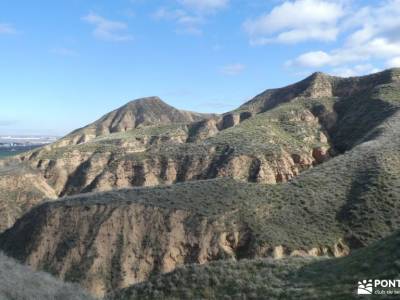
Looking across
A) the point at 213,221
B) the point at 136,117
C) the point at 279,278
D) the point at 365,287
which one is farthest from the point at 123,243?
the point at 136,117

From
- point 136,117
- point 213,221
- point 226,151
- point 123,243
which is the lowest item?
point 123,243

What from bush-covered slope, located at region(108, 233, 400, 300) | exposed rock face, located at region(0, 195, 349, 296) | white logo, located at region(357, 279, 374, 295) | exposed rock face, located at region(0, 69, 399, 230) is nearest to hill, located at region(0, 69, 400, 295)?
exposed rock face, located at region(0, 195, 349, 296)

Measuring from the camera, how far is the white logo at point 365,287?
1534 centimetres

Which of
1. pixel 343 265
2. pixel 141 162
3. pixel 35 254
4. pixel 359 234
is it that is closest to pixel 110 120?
pixel 141 162

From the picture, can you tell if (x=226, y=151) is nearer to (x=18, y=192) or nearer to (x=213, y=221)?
(x=18, y=192)

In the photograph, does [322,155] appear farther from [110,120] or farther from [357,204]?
[110,120]

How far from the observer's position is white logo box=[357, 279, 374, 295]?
15.3 meters

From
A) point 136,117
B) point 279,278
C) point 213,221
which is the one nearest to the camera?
point 279,278

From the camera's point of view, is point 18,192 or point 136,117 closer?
point 18,192

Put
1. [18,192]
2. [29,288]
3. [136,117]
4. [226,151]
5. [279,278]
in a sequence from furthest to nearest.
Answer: [136,117], [226,151], [18,192], [279,278], [29,288]

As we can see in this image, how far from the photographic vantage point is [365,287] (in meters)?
15.7

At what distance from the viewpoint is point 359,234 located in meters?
31.5

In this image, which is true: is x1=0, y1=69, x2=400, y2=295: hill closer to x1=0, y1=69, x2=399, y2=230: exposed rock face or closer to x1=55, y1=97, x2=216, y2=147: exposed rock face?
x1=0, y1=69, x2=399, y2=230: exposed rock face

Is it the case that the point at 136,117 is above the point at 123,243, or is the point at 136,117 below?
above
